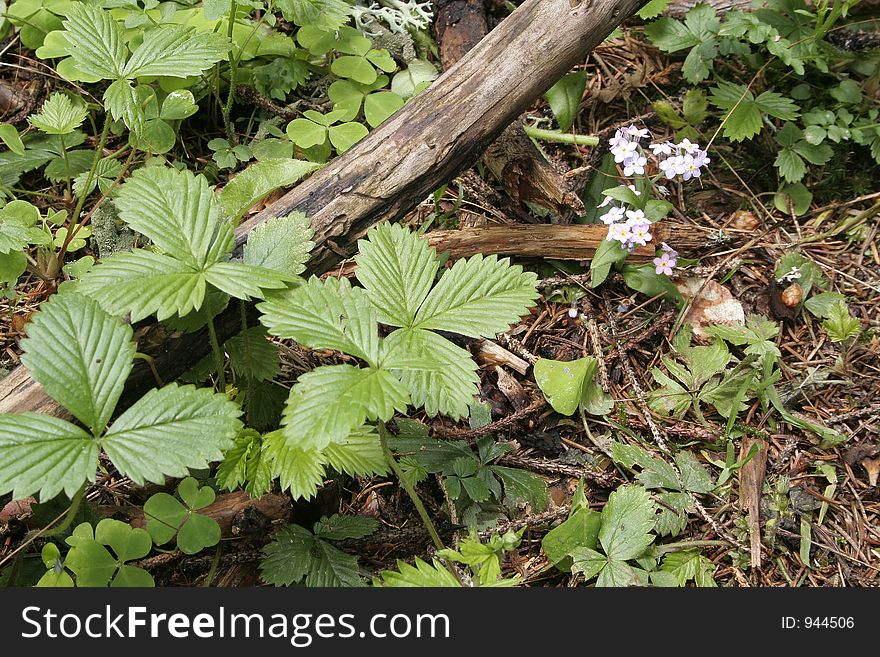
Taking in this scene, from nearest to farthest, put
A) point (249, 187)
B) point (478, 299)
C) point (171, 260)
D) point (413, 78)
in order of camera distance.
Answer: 1. point (171, 260)
2. point (478, 299)
3. point (249, 187)
4. point (413, 78)

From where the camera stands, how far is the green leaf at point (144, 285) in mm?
1563

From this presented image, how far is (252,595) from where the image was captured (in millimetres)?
1733

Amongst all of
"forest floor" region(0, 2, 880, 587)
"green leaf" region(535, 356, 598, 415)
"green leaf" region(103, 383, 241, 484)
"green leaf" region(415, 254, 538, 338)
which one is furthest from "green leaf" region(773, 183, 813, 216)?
"green leaf" region(103, 383, 241, 484)

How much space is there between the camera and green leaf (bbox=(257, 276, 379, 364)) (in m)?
1.59

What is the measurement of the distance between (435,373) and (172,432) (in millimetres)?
565

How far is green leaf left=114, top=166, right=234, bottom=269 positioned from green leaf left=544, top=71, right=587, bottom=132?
1.50 m

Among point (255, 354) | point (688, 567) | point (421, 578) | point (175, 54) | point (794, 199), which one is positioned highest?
point (175, 54)

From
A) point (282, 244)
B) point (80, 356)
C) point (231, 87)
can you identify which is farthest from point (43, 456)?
point (231, 87)

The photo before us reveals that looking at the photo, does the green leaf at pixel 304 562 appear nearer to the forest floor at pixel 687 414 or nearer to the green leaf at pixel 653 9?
the forest floor at pixel 687 414

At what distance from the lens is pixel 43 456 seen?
4.76 feet

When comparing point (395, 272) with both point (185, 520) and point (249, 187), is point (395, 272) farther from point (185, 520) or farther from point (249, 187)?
point (185, 520)

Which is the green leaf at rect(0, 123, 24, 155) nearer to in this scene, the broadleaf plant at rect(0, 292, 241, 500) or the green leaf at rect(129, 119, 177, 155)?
the green leaf at rect(129, 119, 177, 155)

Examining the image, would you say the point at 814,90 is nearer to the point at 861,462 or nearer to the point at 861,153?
the point at 861,153

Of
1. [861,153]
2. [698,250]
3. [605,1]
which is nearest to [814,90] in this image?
[861,153]
